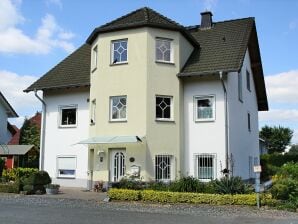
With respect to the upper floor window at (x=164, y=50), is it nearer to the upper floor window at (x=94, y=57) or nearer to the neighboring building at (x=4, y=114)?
the upper floor window at (x=94, y=57)

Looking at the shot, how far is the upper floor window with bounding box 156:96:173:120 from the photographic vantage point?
22328mm

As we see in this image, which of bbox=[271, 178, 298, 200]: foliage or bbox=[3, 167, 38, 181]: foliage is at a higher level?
bbox=[3, 167, 38, 181]: foliage

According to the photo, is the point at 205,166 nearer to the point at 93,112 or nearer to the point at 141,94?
the point at 141,94

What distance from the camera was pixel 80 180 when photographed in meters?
25.3

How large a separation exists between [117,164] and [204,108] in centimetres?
546

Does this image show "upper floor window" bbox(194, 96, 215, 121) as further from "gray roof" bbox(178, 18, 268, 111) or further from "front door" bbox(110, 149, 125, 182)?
"front door" bbox(110, 149, 125, 182)

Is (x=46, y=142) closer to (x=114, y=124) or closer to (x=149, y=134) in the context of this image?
(x=114, y=124)

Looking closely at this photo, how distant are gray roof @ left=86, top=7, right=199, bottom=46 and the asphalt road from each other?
380 inches

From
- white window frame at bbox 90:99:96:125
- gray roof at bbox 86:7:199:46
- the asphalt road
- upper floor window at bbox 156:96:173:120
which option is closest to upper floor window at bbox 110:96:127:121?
white window frame at bbox 90:99:96:125

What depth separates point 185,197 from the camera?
17.3 m

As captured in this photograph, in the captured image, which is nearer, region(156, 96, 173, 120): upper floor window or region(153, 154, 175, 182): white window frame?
region(153, 154, 175, 182): white window frame

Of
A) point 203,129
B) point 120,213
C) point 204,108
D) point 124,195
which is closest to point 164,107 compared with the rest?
point 204,108

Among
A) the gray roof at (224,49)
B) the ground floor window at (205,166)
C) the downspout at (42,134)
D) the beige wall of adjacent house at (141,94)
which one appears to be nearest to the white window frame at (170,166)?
the beige wall of adjacent house at (141,94)

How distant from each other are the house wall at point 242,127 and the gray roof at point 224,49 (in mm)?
1076
